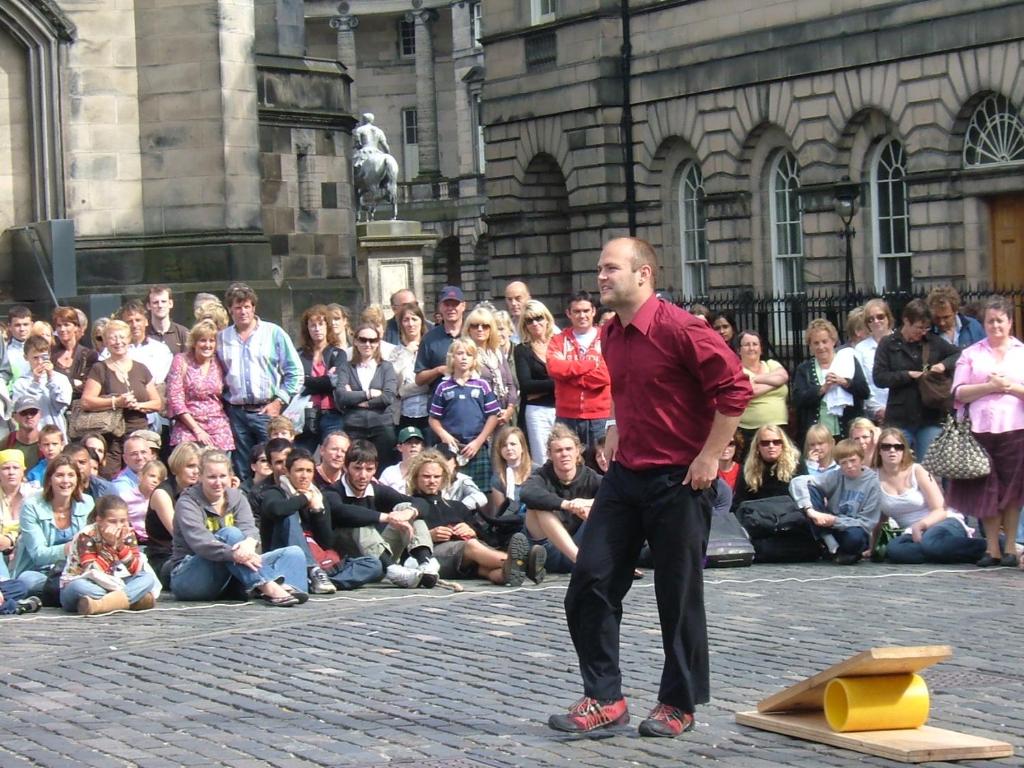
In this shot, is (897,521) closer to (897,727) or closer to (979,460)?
(979,460)

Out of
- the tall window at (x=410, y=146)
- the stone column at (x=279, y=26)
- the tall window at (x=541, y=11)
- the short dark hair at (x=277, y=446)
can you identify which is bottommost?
the short dark hair at (x=277, y=446)

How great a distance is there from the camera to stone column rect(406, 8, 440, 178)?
76.1 m

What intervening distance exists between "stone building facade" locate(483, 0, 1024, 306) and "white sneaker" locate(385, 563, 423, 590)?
707 inches

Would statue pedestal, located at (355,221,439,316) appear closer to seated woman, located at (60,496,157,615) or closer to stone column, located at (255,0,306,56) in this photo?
stone column, located at (255,0,306,56)

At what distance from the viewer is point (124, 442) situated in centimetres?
1377

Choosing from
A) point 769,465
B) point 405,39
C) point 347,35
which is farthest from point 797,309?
point 405,39

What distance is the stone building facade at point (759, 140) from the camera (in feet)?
96.8

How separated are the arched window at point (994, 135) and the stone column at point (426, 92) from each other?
47.3 m

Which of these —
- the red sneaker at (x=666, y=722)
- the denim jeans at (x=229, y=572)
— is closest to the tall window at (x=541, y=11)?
the denim jeans at (x=229, y=572)

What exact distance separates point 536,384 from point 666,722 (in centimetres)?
742

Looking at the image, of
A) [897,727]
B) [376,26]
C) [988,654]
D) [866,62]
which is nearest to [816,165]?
[866,62]

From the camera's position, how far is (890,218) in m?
32.0

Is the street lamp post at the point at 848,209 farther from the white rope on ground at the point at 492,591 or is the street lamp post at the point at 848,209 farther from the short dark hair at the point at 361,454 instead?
the short dark hair at the point at 361,454

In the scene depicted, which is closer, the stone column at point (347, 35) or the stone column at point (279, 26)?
the stone column at point (279, 26)
